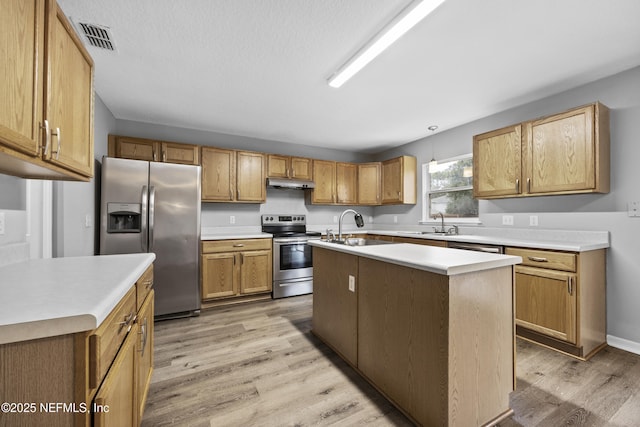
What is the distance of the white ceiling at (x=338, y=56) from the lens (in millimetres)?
1742

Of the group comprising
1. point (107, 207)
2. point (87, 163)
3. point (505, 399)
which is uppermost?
point (87, 163)

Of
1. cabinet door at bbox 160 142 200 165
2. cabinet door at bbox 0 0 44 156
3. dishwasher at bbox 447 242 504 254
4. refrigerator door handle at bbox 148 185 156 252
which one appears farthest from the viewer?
cabinet door at bbox 160 142 200 165

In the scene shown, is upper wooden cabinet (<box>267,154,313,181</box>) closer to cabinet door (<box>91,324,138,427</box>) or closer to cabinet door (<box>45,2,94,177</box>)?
cabinet door (<box>45,2,94,177</box>)

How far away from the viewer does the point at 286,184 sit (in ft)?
14.3

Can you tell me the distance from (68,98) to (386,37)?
192 cm

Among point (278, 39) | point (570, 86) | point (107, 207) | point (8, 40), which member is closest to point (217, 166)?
point (107, 207)

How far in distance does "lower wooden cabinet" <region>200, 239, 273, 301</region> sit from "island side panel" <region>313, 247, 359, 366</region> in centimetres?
140

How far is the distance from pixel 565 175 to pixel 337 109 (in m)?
2.44

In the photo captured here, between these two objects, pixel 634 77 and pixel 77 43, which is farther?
pixel 634 77

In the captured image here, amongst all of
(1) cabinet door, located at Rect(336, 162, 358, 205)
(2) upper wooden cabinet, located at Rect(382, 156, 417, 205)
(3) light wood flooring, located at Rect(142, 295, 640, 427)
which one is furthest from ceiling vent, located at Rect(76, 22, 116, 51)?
(2) upper wooden cabinet, located at Rect(382, 156, 417, 205)

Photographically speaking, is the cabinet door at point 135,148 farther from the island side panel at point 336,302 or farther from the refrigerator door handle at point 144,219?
the island side panel at point 336,302

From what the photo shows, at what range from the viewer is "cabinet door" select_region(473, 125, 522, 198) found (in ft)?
9.59

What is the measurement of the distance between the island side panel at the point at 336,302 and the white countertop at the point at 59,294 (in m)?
1.35

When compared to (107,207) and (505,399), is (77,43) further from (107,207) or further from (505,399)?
(505,399)
